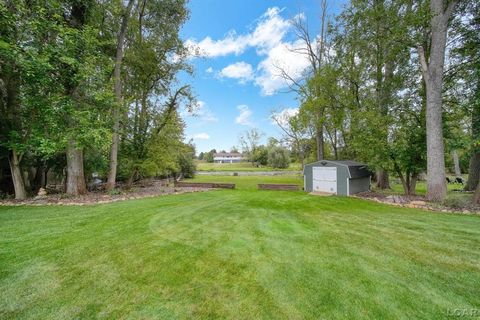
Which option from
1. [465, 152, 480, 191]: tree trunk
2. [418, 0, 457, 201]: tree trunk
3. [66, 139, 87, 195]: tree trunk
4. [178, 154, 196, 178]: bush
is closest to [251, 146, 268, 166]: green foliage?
[178, 154, 196, 178]: bush

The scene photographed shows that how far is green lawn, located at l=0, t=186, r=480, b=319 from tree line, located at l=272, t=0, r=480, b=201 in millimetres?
4285

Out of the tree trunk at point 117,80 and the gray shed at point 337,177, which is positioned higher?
the tree trunk at point 117,80

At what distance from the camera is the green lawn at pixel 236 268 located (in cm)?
216

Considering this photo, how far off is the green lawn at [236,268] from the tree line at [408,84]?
4285 millimetres

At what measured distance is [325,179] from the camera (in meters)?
11.1

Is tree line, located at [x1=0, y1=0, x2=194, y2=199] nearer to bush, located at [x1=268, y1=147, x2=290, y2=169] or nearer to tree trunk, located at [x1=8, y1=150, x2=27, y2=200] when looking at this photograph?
tree trunk, located at [x1=8, y1=150, x2=27, y2=200]

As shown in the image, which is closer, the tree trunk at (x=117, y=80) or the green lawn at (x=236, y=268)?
the green lawn at (x=236, y=268)

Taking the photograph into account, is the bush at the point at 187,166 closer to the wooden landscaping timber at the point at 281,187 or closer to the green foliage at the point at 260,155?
the wooden landscaping timber at the point at 281,187

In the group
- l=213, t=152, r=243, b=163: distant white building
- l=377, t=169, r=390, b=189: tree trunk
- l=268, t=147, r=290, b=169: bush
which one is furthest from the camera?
l=213, t=152, r=243, b=163: distant white building

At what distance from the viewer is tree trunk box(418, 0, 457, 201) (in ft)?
24.3

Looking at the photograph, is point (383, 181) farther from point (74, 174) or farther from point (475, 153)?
point (74, 174)

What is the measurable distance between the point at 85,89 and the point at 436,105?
13325mm

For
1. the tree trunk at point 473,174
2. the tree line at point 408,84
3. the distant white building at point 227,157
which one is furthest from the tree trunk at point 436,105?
the distant white building at point 227,157

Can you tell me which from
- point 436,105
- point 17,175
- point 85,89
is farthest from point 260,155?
point 17,175
